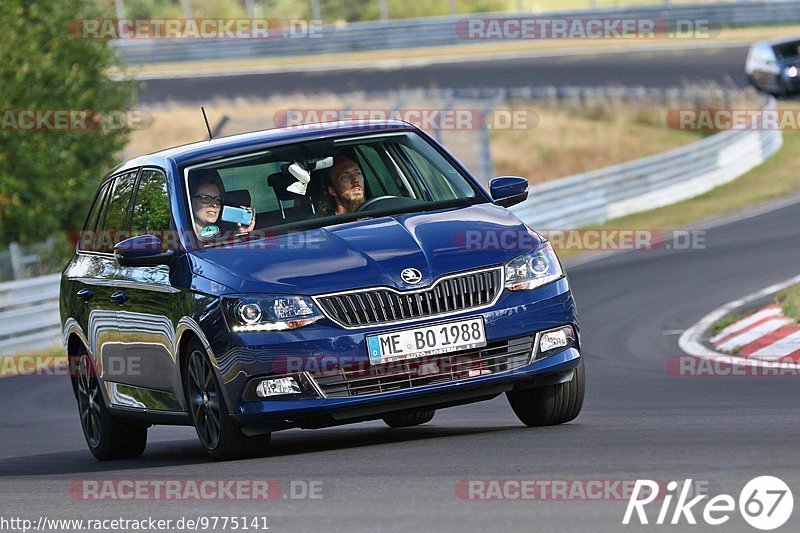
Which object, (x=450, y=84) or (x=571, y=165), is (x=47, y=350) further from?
(x=450, y=84)

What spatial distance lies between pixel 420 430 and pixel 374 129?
1757 millimetres

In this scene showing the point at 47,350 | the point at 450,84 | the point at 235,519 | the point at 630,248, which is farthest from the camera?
the point at 450,84

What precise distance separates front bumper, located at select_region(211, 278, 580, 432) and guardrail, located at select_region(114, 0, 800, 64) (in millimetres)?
42753

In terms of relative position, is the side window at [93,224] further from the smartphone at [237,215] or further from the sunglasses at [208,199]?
the smartphone at [237,215]

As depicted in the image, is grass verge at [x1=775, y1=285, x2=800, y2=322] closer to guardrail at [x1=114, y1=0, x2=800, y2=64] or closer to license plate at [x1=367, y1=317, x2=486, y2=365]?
license plate at [x1=367, y1=317, x2=486, y2=365]

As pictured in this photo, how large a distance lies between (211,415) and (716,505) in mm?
3128

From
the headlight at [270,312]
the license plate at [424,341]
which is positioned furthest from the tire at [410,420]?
the headlight at [270,312]

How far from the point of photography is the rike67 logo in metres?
5.24

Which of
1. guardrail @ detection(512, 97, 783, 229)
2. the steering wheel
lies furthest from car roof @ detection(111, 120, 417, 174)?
guardrail @ detection(512, 97, 783, 229)

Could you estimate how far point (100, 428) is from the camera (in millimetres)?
9703

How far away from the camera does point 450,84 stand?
4441cm

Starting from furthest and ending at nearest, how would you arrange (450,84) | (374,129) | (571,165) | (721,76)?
1. (450,84)
2. (721,76)
3. (571,165)
4. (374,129)

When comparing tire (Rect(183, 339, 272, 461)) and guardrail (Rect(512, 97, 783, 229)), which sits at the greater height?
tire (Rect(183, 339, 272, 461))

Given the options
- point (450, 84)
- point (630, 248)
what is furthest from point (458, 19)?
point (630, 248)
